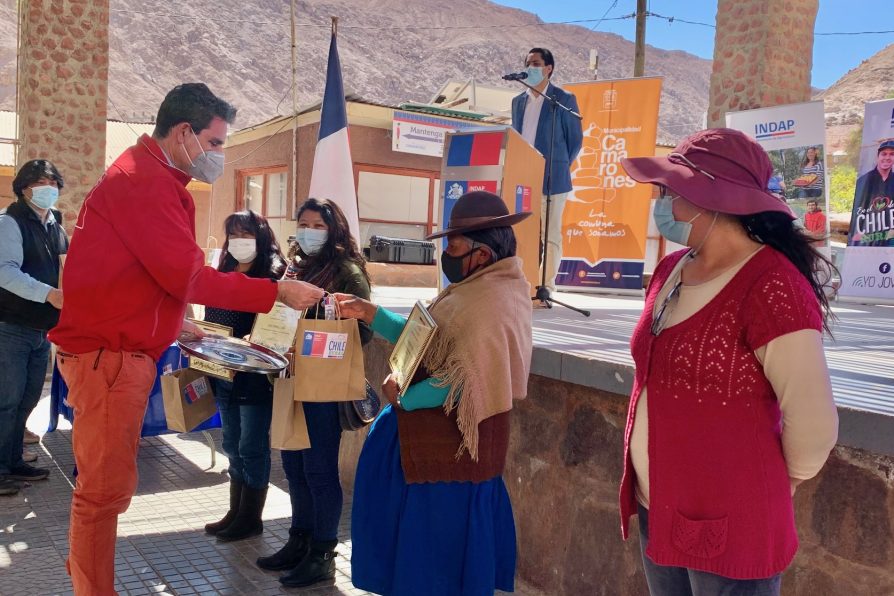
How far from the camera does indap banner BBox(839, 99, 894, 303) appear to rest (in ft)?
29.2

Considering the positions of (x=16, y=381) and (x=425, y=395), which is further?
(x=16, y=381)

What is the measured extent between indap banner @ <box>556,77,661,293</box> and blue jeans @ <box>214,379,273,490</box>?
6595 millimetres

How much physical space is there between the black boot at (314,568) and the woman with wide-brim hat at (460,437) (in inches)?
33.5

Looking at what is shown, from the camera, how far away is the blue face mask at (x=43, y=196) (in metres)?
4.93

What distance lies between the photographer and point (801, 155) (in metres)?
9.48

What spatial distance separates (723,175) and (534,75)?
4.86 meters

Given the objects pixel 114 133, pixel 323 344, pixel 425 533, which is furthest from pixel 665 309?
pixel 114 133

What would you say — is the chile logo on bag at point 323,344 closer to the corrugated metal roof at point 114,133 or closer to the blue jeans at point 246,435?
the blue jeans at point 246,435

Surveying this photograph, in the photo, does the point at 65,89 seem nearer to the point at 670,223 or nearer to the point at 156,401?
the point at 156,401

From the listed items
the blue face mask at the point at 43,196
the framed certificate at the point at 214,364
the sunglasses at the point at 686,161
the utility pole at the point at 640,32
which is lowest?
the framed certificate at the point at 214,364

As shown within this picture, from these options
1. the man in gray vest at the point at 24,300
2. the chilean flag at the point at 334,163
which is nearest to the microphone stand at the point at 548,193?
the chilean flag at the point at 334,163

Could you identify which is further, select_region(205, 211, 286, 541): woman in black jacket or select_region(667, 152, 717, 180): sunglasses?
select_region(205, 211, 286, 541): woman in black jacket

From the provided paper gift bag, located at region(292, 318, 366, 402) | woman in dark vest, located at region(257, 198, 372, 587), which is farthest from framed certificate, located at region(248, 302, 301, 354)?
paper gift bag, located at region(292, 318, 366, 402)

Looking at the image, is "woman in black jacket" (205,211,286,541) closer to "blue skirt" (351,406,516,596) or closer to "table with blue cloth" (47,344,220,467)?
"table with blue cloth" (47,344,220,467)
